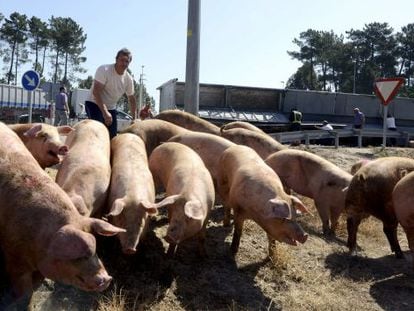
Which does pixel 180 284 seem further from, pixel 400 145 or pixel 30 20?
pixel 30 20

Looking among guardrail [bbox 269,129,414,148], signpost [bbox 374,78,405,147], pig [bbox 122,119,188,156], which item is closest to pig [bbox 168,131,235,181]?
pig [bbox 122,119,188,156]

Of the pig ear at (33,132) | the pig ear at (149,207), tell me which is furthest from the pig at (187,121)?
the pig ear at (149,207)

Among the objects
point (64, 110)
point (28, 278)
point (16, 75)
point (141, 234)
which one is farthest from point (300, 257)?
point (16, 75)

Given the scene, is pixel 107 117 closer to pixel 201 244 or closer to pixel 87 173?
pixel 87 173

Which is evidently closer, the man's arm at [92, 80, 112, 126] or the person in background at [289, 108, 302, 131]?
the man's arm at [92, 80, 112, 126]

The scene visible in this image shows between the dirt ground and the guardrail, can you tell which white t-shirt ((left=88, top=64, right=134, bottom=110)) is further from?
the guardrail

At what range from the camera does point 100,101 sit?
27.4 ft

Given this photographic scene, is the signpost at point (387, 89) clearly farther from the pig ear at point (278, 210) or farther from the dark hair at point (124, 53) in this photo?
the pig ear at point (278, 210)

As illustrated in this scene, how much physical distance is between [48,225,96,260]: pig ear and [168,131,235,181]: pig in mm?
4870

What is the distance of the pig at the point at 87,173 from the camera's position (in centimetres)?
513

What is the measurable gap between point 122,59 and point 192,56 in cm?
327

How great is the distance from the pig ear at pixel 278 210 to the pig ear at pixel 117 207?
169cm

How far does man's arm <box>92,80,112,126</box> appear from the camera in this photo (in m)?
8.23

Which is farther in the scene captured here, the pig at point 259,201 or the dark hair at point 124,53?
the dark hair at point 124,53
